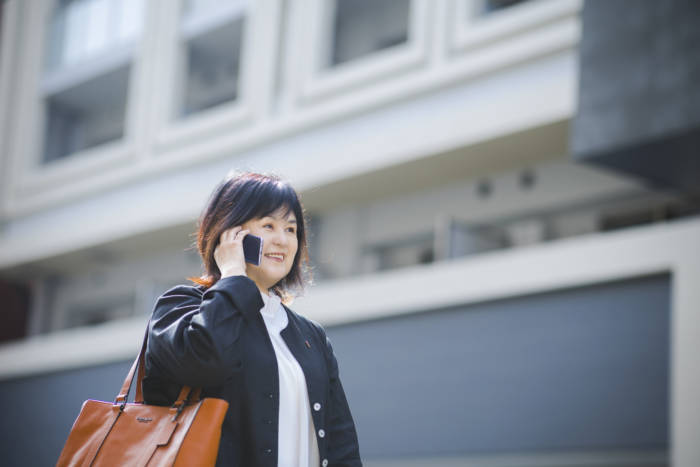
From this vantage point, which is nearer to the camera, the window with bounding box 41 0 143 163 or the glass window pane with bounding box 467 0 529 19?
the glass window pane with bounding box 467 0 529 19

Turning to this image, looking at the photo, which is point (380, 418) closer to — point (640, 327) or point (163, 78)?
point (640, 327)

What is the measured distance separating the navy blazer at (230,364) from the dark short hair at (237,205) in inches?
4.4

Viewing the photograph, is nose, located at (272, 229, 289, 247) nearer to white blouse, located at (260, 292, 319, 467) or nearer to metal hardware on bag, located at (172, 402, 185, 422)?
white blouse, located at (260, 292, 319, 467)

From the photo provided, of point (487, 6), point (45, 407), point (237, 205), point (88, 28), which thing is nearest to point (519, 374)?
point (487, 6)

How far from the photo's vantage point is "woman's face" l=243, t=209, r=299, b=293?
3049 mm

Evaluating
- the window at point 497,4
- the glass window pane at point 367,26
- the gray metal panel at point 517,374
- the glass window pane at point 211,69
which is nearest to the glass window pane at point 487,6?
the window at point 497,4

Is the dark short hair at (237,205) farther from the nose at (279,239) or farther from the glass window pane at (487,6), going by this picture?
the glass window pane at (487,6)

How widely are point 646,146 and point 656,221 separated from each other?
3.56 m

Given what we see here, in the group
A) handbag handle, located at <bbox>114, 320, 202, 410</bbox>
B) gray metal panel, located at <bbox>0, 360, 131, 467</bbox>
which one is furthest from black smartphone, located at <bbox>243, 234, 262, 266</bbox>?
gray metal panel, located at <bbox>0, 360, 131, 467</bbox>

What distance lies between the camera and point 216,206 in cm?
308

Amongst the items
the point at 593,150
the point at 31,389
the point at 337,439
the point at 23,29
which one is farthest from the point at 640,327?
the point at 23,29

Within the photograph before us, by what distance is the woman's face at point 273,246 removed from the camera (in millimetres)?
3049

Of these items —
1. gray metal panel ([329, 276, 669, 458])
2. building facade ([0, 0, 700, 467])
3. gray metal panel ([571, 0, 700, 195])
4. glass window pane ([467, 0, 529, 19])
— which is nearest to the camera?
gray metal panel ([571, 0, 700, 195])

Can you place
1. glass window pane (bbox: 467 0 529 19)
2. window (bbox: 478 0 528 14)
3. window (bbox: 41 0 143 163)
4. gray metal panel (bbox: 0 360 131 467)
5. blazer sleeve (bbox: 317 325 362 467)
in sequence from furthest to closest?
window (bbox: 41 0 143 163)
gray metal panel (bbox: 0 360 131 467)
window (bbox: 478 0 528 14)
glass window pane (bbox: 467 0 529 19)
blazer sleeve (bbox: 317 325 362 467)
